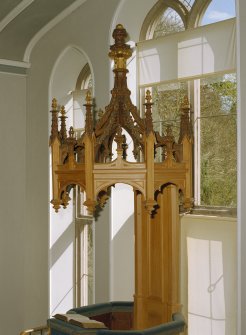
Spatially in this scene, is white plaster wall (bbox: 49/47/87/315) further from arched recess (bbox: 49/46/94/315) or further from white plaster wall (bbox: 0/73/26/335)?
white plaster wall (bbox: 0/73/26/335)

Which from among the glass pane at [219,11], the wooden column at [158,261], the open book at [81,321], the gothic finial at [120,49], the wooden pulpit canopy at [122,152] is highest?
the glass pane at [219,11]

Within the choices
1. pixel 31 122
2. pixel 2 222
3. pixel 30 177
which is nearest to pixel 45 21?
pixel 31 122

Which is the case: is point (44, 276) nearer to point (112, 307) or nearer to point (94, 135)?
point (112, 307)

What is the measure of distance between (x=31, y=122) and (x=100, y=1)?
6.40 feet

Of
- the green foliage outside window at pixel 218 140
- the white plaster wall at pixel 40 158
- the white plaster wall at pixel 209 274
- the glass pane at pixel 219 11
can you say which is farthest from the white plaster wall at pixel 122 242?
the glass pane at pixel 219 11

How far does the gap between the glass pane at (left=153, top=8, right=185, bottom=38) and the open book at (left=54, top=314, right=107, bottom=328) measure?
9.62 feet

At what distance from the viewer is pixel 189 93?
5242 millimetres

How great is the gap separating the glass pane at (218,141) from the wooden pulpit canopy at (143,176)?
0.68m

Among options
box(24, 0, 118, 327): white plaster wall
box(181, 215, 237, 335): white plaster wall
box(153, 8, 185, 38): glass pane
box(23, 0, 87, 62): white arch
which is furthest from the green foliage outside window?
box(24, 0, 118, 327): white plaster wall

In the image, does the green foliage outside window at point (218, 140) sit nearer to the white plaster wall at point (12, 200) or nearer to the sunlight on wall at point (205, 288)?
the sunlight on wall at point (205, 288)

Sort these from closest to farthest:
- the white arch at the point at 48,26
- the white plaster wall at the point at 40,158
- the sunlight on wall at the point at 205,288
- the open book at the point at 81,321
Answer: the open book at the point at 81,321 < the sunlight on wall at the point at 205,288 < the white arch at the point at 48,26 < the white plaster wall at the point at 40,158

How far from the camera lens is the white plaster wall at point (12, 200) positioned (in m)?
6.82

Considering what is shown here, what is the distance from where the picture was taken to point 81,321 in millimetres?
3965

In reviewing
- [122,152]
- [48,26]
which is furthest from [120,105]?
[48,26]
